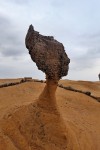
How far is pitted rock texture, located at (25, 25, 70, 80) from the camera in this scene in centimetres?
481

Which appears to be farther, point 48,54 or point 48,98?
point 48,98

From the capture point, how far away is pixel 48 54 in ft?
16.0

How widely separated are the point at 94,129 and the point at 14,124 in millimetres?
1709

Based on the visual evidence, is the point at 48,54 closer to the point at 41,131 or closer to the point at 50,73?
the point at 50,73

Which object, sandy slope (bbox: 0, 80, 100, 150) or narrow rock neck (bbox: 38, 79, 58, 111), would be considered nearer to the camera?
sandy slope (bbox: 0, 80, 100, 150)

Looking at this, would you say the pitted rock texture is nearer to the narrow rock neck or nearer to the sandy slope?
the narrow rock neck

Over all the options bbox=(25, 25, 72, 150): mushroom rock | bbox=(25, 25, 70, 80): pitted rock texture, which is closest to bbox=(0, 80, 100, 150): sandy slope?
bbox=(25, 25, 72, 150): mushroom rock

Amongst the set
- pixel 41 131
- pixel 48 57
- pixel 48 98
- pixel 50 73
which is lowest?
pixel 41 131

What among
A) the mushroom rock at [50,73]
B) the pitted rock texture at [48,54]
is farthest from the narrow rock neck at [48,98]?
the pitted rock texture at [48,54]

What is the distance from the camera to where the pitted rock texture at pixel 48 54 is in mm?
4809

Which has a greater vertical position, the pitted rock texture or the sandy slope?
the pitted rock texture

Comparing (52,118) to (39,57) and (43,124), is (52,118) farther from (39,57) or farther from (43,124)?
(39,57)

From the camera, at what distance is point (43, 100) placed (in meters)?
5.07

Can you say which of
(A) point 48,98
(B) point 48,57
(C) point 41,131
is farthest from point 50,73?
(C) point 41,131
